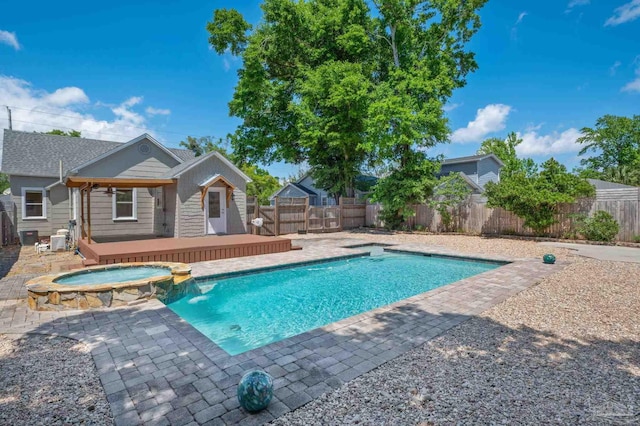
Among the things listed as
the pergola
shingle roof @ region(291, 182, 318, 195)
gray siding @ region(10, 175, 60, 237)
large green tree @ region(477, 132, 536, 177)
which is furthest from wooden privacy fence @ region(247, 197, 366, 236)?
large green tree @ region(477, 132, 536, 177)

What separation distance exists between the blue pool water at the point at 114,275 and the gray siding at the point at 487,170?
23973mm

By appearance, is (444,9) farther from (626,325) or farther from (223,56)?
(626,325)

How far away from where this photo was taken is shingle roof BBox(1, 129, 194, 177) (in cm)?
1324

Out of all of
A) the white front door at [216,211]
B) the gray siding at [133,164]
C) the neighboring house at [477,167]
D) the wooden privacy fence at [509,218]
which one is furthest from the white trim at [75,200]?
the neighboring house at [477,167]

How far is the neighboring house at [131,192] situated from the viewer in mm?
12180

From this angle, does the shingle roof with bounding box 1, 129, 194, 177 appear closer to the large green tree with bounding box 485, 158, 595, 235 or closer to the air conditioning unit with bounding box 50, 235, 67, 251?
the air conditioning unit with bounding box 50, 235, 67, 251

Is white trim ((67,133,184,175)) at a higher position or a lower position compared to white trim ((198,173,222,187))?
higher

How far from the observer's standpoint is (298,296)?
273 inches

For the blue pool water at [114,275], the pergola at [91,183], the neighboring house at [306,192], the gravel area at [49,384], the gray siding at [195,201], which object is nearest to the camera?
the gravel area at [49,384]

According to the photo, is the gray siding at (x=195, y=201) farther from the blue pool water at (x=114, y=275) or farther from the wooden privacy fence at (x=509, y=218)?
the wooden privacy fence at (x=509, y=218)

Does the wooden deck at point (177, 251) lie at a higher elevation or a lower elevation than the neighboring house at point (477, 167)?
lower

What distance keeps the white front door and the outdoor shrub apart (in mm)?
14339

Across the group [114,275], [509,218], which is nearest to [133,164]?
[114,275]

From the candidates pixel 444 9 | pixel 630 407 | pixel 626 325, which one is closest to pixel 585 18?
pixel 444 9
